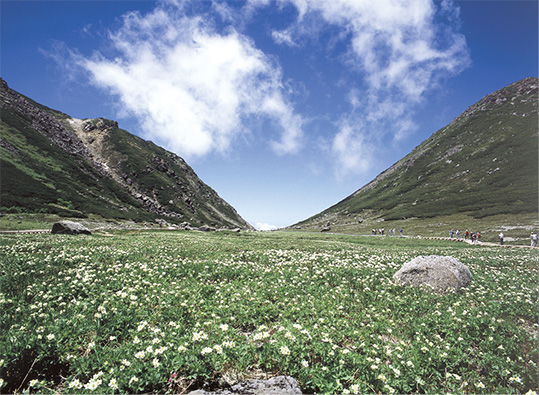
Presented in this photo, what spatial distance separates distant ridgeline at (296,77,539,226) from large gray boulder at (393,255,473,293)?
106630 mm

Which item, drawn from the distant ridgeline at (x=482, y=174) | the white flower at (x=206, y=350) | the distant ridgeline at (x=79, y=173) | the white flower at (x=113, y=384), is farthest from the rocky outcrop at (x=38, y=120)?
the distant ridgeline at (x=482, y=174)

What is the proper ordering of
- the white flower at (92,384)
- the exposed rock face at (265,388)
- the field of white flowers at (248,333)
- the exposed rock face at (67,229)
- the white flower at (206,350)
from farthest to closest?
the exposed rock face at (67,229) < the white flower at (206,350) < the field of white flowers at (248,333) < the exposed rock face at (265,388) < the white flower at (92,384)

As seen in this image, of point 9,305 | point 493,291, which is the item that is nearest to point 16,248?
point 9,305

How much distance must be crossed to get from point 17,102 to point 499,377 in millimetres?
214012

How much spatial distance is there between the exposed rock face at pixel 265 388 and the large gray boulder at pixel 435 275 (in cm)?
1065

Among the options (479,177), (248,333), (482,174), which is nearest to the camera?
(248,333)

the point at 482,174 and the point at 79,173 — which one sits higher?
the point at 482,174

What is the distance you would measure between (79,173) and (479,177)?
21251 centimetres

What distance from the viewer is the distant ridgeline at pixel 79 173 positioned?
71438mm

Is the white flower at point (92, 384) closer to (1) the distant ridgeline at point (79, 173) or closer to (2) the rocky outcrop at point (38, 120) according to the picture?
(1) the distant ridgeline at point (79, 173)

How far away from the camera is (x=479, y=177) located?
133 m

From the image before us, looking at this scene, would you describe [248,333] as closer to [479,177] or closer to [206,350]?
[206,350]

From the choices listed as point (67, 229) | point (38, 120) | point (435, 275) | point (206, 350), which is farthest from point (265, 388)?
point (38, 120)

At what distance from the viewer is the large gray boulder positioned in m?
12.3
